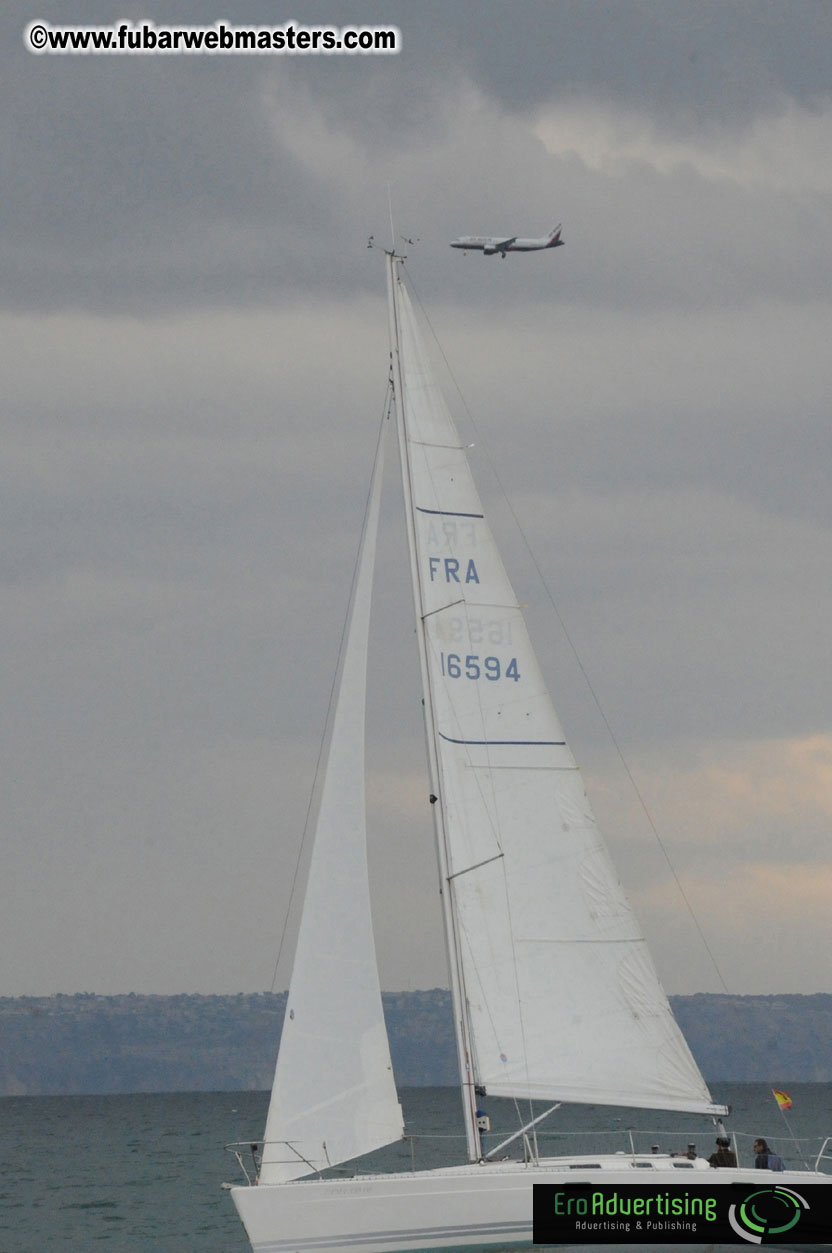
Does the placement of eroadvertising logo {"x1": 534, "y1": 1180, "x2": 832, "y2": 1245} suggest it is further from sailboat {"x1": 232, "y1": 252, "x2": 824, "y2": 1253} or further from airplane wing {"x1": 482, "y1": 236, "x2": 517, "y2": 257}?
airplane wing {"x1": 482, "y1": 236, "x2": 517, "y2": 257}

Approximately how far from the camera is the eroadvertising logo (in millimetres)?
21531

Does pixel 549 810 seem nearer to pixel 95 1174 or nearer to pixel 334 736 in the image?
pixel 334 736

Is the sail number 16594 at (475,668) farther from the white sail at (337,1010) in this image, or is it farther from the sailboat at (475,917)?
the white sail at (337,1010)

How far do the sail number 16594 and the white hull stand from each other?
6333mm

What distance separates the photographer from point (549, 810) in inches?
935

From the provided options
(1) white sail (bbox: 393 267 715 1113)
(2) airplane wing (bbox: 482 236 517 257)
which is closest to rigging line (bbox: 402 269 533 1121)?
(1) white sail (bbox: 393 267 715 1113)

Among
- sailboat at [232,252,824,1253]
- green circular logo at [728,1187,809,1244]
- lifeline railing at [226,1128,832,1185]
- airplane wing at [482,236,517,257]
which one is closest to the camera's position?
green circular logo at [728,1187,809,1244]

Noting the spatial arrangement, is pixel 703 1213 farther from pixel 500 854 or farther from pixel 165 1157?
pixel 165 1157

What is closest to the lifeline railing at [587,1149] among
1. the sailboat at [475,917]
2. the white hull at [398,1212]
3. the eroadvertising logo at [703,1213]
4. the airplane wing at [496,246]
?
the sailboat at [475,917]

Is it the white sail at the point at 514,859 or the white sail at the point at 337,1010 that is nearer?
the white sail at the point at 337,1010

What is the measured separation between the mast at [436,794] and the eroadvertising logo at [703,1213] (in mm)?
1687

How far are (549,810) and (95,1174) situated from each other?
41.4m

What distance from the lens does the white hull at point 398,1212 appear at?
69.7 ft

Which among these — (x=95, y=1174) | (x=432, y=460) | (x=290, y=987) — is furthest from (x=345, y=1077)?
(x=95, y=1174)
